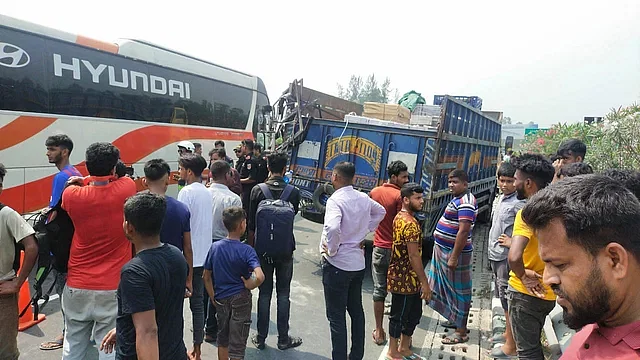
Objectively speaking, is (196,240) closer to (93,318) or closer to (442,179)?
(93,318)

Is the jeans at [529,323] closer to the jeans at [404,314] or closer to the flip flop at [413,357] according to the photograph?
the jeans at [404,314]

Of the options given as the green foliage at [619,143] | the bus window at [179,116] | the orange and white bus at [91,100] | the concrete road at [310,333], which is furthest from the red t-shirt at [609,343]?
the bus window at [179,116]

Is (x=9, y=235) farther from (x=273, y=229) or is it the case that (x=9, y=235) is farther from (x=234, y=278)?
(x=273, y=229)

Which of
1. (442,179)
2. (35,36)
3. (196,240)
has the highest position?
(35,36)

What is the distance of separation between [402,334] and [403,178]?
159 cm

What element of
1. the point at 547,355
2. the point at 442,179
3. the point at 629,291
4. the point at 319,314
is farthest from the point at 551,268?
the point at 442,179

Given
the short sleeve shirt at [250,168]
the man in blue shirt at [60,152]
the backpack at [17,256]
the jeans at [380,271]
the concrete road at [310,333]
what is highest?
the man in blue shirt at [60,152]

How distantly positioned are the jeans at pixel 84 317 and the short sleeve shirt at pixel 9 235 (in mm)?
363

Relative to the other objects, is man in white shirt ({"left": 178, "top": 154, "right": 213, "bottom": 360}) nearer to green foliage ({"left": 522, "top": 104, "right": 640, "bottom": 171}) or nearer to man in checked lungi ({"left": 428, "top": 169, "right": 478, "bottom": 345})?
man in checked lungi ({"left": 428, "top": 169, "right": 478, "bottom": 345})

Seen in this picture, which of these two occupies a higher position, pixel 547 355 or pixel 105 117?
pixel 105 117

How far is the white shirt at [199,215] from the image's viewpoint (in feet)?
11.3

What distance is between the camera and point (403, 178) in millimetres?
4215

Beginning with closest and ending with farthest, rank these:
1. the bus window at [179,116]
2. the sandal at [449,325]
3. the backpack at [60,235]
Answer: the backpack at [60,235] → the sandal at [449,325] → the bus window at [179,116]

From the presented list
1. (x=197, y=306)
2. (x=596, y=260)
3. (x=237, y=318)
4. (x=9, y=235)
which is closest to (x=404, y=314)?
(x=237, y=318)
